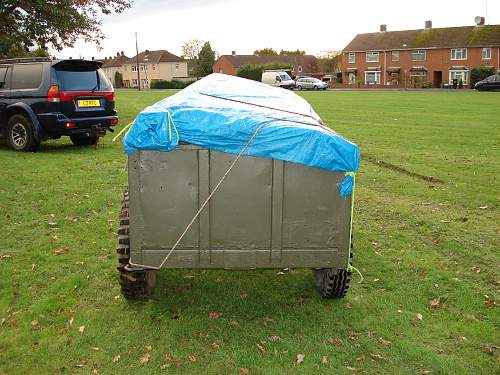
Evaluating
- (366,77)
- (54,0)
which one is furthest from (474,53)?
(54,0)

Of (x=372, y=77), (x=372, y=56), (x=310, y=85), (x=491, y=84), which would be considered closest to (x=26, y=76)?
(x=491, y=84)

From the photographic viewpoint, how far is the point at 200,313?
4496mm

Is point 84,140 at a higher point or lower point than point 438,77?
lower

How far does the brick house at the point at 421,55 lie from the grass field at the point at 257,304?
6223 centimetres

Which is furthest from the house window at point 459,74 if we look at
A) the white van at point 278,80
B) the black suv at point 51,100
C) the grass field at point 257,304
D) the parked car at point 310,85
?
the grass field at point 257,304

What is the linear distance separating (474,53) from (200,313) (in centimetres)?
7320

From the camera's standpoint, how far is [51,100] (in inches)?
448

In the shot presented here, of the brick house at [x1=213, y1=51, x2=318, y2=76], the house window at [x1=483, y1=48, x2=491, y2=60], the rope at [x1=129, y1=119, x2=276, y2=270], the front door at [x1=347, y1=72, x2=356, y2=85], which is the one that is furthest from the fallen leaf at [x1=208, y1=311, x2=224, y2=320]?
the brick house at [x1=213, y1=51, x2=318, y2=76]

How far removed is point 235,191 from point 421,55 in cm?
7552

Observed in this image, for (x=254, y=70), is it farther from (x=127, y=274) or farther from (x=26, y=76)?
(x=127, y=274)

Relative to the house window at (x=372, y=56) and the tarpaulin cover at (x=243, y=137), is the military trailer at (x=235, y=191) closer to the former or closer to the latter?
the tarpaulin cover at (x=243, y=137)

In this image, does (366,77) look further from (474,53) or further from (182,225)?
(182,225)

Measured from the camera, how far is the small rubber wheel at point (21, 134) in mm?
12000

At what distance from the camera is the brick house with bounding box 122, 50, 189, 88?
11325cm
